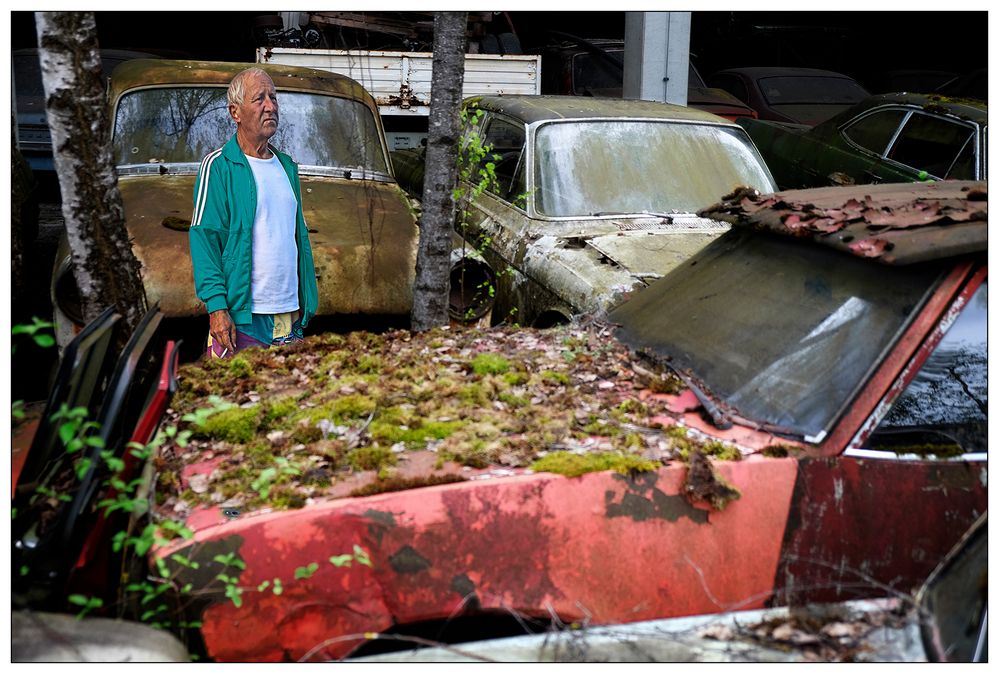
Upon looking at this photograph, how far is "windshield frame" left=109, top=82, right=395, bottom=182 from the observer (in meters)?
6.41

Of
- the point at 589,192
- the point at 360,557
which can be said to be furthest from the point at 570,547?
the point at 589,192

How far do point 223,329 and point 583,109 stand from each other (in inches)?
130

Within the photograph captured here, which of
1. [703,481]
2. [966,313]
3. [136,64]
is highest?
[136,64]

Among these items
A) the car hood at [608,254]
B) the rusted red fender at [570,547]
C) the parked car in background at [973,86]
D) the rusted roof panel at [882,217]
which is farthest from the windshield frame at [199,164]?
the parked car in background at [973,86]

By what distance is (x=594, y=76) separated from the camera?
12.5 metres

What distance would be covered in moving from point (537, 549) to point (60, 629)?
126cm

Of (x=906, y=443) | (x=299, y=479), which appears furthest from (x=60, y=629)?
(x=906, y=443)

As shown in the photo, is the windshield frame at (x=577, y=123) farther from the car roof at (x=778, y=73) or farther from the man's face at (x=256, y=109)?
the car roof at (x=778, y=73)

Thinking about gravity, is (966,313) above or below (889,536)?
above

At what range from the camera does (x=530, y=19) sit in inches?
733

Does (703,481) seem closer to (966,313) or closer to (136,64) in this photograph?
(966,313)

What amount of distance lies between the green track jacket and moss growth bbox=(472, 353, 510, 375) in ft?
4.63

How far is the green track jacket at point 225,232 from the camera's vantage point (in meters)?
4.43

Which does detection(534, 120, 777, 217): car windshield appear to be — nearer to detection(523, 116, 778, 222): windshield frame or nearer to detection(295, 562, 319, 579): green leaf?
detection(523, 116, 778, 222): windshield frame
